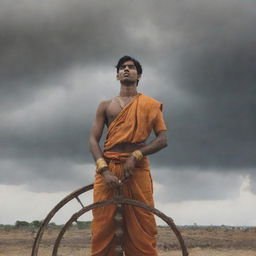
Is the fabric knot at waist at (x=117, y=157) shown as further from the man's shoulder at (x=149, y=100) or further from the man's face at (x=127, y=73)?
the man's face at (x=127, y=73)

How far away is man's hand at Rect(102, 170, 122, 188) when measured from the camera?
538 cm

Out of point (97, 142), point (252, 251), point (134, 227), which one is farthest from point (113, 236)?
point (252, 251)

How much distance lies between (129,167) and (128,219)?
25.8 inches

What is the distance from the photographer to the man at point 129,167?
5.57 metres

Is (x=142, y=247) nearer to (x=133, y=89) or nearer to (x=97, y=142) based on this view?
(x=97, y=142)

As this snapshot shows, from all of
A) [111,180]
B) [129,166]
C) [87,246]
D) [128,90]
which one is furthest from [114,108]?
[87,246]

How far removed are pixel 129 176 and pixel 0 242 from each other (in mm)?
12892

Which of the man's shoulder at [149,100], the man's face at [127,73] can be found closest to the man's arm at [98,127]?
the man's face at [127,73]

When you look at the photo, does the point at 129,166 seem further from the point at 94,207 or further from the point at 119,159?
the point at 94,207

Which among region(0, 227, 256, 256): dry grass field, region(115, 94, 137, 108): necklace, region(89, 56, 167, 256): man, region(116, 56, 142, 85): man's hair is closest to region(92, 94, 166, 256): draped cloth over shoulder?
region(89, 56, 167, 256): man

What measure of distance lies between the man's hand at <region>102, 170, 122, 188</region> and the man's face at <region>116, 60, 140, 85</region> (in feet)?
3.90

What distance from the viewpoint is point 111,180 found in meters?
5.38

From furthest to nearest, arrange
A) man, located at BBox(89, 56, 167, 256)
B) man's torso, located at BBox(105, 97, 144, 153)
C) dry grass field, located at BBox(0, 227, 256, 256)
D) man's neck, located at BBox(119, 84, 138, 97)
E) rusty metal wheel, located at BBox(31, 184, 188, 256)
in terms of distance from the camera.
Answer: dry grass field, located at BBox(0, 227, 256, 256), man's neck, located at BBox(119, 84, 138, 97), man's torso, located at BBox(105, 97, 144, 153), man, located at BBox(89, 56, 167, 256), rusty metal wheel, located at BBox(31, 184, 188, 256)

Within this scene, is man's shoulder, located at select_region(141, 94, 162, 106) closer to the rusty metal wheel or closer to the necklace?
the necklace
